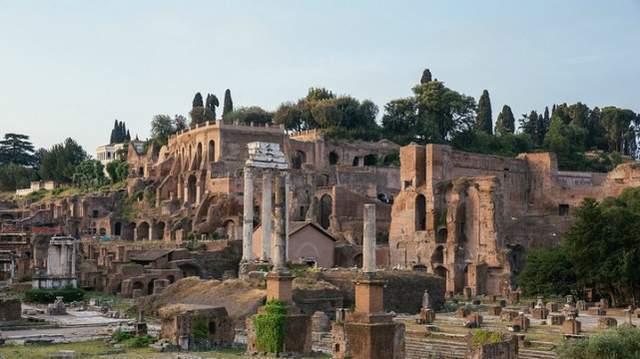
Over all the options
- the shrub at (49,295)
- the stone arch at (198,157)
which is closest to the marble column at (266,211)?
the shrub at (49,295)

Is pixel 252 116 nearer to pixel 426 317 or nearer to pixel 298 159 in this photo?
pixel 298 159

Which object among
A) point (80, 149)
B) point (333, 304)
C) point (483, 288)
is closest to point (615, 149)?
point (483, 288)

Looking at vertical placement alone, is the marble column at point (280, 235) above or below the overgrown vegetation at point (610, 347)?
above

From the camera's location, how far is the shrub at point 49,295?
155 ft

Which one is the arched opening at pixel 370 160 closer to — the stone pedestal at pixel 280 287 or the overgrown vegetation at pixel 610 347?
the stone pedestal at pixel 280 287

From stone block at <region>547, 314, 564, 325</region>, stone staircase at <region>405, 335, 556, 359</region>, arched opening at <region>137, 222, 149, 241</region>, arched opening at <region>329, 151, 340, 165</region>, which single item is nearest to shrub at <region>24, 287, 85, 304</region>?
stone staircase at <region>405, 335, 556, 359</region>

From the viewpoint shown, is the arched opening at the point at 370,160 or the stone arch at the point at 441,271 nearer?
the stone arch at the point at 441,271

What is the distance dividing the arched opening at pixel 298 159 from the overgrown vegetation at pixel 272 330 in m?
52.2

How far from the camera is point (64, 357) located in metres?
26.4

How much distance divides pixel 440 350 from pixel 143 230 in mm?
49806

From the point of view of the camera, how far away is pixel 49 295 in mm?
47500

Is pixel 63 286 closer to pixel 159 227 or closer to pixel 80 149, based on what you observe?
pixel 159 227

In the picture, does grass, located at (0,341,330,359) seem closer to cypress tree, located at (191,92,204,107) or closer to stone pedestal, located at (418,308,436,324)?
stone pedestal, located at (418,308,436,324)

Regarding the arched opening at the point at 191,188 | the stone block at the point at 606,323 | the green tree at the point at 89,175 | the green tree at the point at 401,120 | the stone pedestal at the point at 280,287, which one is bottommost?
the stone block at the point at 606,323
